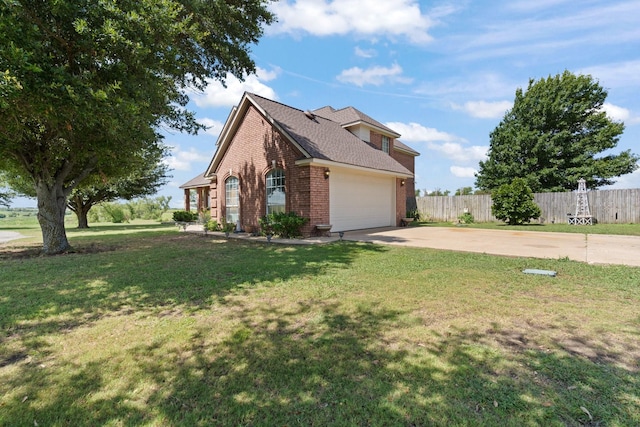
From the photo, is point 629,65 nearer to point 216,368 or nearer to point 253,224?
point 253,224

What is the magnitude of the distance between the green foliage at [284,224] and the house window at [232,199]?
2979 mm

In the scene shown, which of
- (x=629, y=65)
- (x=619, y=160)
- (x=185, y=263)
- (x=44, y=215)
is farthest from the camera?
(x=619, y=160)

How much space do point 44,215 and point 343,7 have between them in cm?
1159

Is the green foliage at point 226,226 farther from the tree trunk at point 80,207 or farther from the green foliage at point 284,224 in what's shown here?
the tree trunk at point 80,207

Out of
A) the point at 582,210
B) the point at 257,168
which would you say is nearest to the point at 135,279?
the point at 257,168

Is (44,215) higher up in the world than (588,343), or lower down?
higher up

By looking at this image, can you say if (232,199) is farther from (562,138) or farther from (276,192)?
(562,138)

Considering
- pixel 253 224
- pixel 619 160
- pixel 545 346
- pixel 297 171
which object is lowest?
pixel 545 346

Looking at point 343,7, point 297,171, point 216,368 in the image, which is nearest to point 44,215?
point 297,171

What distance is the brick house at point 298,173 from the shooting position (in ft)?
36.7

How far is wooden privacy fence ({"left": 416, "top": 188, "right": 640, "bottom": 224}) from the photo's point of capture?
51.7 feet

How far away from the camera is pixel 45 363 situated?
2.72 m

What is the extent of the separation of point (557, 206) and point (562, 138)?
10859mm

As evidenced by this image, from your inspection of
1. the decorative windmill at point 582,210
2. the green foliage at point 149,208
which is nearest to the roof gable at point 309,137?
the decorative windmill at point 582,210
